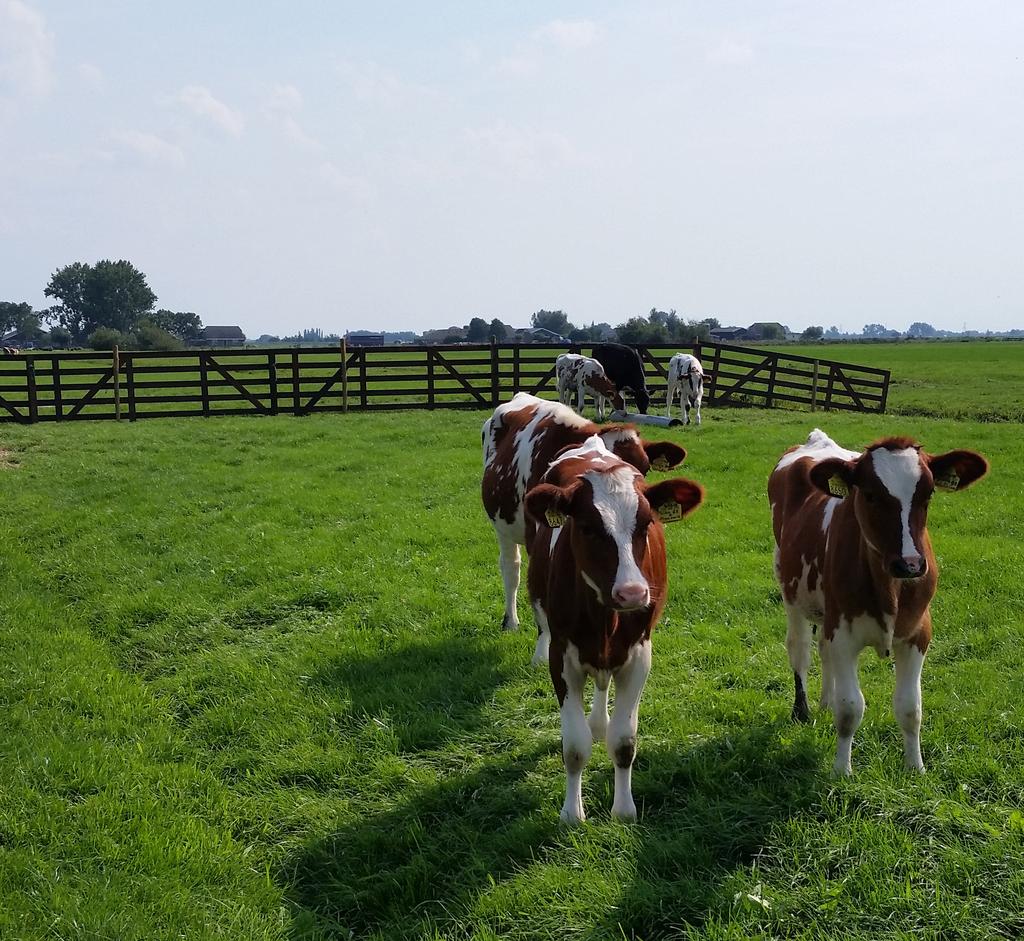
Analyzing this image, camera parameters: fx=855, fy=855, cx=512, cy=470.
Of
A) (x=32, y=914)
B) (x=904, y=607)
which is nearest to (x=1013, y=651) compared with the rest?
(x=904, y=607)

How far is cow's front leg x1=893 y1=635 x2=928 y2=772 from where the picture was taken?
161 inches

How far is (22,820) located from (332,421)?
14833 mm

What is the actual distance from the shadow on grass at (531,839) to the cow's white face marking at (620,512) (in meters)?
1.16

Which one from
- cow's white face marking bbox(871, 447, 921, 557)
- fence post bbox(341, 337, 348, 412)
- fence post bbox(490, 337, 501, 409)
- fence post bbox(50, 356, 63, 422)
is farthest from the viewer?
fence post bbox(490, 337, 501, 409)

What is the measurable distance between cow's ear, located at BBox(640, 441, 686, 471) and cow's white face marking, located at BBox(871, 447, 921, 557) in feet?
3.26

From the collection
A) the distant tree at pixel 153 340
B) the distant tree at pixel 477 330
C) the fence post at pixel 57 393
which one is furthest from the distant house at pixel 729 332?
the fence post at pixel 57 393

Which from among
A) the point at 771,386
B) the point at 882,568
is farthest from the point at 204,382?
the point at 882,568

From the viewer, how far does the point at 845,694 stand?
13.4ft

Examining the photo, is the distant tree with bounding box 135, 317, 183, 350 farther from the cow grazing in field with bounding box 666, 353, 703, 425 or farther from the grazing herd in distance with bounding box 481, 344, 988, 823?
the grazing herd in distance with bounding box 481, 344, 988, 823

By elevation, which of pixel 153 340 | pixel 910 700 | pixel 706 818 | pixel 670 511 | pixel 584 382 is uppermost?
pixel 153 340

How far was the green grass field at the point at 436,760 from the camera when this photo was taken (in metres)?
3.29

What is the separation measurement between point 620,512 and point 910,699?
5.78ft

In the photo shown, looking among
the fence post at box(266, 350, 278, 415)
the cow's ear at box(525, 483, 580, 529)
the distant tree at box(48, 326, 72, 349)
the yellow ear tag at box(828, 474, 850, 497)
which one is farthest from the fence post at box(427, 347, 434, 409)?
the distant tree at box(48, 326, 72, 349)

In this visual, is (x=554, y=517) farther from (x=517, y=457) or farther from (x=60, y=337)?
(x=60, y=337)
